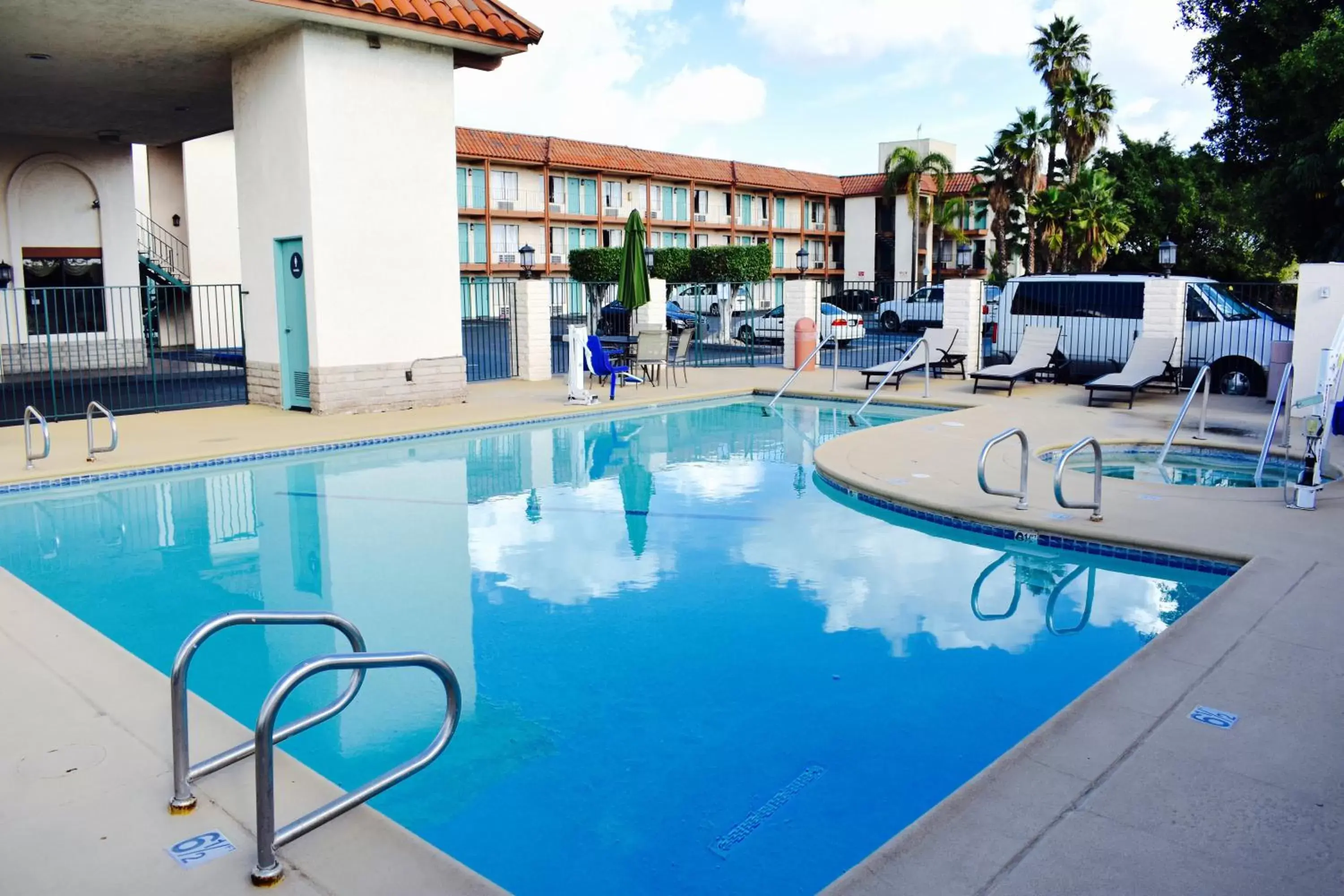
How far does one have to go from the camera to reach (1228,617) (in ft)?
17.7

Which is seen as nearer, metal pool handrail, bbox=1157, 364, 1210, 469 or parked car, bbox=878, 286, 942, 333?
metal pool handrail, bbox=1157, 364, 1210, 469

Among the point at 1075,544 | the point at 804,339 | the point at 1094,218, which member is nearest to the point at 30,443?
the point at 1075,544

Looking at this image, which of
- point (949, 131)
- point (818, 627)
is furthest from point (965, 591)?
point (949, 131)

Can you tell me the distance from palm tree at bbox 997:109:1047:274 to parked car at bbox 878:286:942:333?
7.70 m

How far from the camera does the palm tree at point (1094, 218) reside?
34688 mm

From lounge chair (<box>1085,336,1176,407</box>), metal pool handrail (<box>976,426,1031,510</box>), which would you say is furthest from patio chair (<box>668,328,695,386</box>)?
metal pool handrail (<box>976,426,1031,510</box>)

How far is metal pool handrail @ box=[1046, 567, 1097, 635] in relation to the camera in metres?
6.18

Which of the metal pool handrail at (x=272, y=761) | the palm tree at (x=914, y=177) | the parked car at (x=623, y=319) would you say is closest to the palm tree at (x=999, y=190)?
the palm tree at (x=914, y=177)

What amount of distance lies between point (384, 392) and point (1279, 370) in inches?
456

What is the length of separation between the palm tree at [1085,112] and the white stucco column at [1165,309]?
2369cm

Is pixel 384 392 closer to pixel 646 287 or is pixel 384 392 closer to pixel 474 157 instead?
pixel 646 287

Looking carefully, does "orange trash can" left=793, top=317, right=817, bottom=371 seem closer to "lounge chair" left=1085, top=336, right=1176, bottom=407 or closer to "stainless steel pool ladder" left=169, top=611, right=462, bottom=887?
"lounge chair" left=1085, top=336, right=1176, bottom=407

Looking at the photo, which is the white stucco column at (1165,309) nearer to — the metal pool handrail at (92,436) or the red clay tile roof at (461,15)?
the red clay tile roof at (461,15)

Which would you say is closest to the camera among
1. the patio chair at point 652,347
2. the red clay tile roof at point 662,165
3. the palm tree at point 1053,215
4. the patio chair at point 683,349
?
the patio chair at point 652,347
